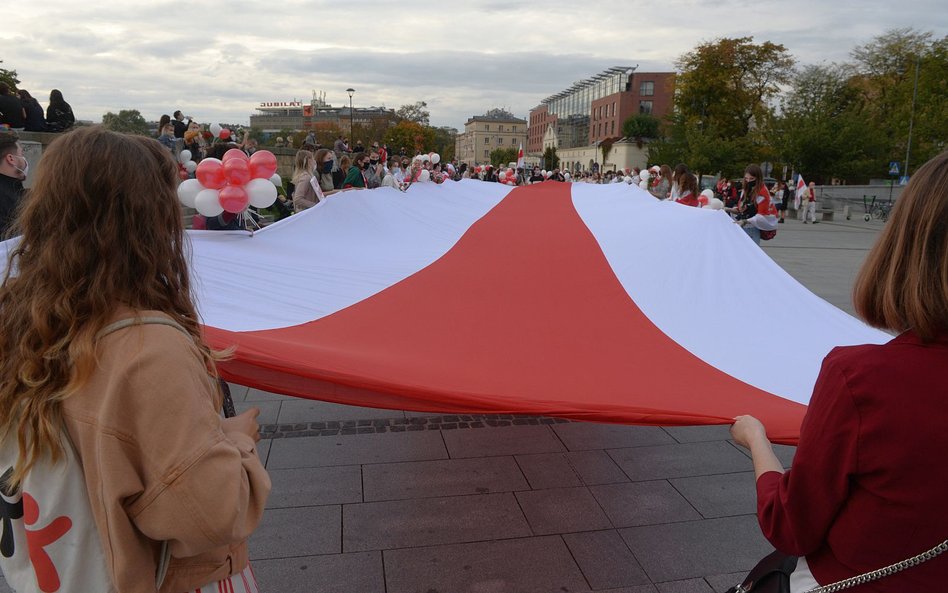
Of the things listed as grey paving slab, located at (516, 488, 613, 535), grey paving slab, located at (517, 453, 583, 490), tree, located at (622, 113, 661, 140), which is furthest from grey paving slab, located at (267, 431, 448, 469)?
tree, located at (622, 113, 661, 140)

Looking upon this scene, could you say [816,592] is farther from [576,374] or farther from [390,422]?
[390,422]

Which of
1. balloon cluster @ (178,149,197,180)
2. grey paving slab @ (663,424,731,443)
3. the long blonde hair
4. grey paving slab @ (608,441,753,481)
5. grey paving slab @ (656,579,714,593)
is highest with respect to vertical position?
balloon cluster @ (178,149,197,180)

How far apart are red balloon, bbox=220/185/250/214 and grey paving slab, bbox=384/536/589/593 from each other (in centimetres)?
216

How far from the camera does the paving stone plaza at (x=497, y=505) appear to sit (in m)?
2.84

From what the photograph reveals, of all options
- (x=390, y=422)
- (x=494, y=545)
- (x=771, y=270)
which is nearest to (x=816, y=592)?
(x=494, y=545)

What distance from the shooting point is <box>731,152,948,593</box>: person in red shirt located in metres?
1.02

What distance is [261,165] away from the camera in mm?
4012

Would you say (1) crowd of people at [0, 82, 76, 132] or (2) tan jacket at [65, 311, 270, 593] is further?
(1) crowd of people at [0, 82, 76, 132]

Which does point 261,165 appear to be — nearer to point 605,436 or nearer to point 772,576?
point 605,436

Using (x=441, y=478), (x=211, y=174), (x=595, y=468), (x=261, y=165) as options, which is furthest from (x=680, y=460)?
(x=211, y=174)

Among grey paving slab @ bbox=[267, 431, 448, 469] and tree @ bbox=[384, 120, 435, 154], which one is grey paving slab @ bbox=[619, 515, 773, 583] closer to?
grey paving slab @ bbox=[267, 431, 448, 469]

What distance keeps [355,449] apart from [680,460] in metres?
2.04

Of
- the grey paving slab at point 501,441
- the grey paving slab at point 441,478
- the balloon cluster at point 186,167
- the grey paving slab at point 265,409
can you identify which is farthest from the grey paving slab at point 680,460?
the balloon cluster at point 186,167

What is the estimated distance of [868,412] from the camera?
1.03m
